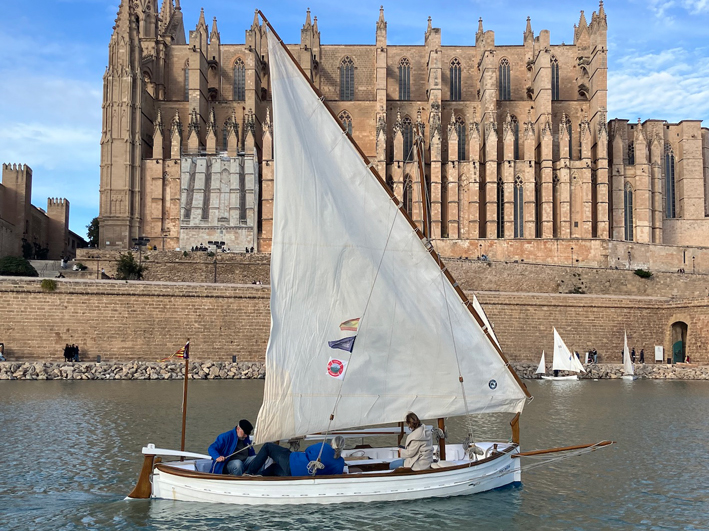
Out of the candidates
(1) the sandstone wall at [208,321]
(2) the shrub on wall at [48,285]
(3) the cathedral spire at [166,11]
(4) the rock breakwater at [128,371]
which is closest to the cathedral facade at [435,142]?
(3) the cathedral spire at [166,11]

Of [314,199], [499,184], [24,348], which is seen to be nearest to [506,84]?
[499,184]

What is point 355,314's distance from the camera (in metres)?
11.2

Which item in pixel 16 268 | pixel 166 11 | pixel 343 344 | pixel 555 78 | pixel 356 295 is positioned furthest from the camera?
pixel 166 11

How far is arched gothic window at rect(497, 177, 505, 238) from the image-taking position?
179ft

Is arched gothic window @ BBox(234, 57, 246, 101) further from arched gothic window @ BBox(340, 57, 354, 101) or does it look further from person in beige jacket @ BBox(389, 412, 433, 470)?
person in beige jacket @ BBox(389, 412, 433, 470)

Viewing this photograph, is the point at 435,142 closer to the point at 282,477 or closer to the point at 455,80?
the point at 455,80

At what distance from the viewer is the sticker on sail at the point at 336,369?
1101 cm

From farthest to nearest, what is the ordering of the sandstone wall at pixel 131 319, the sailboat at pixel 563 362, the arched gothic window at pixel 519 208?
the arched gothic window at pixel 519 208, the sailboat at pixel 563 362, the sandstone wall at pixel 131 319

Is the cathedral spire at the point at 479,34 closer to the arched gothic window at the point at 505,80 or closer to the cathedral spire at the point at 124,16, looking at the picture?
the arched gothic window at the point at 505,80

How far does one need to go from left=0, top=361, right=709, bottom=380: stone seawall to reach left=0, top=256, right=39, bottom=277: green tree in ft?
40.2

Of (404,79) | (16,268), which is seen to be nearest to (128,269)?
(16,268)

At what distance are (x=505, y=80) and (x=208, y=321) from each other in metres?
37.1

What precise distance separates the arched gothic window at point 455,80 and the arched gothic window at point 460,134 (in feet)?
13.2

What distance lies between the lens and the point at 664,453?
622 inches
